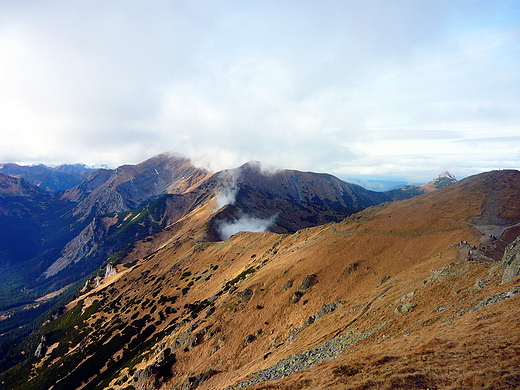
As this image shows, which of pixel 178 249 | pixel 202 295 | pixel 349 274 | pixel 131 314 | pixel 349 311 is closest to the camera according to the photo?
pixel 349 311

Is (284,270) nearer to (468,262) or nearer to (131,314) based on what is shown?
(468,262)

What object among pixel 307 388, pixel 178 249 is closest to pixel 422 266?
pixel 307 388

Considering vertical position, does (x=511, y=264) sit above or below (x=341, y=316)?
above

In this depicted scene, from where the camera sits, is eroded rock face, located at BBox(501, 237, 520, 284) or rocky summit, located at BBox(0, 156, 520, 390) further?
eroded rock face, located at BBox(501, 237, 520, 284)

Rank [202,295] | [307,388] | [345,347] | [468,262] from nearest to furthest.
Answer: [307,388] < [345,347] < [468,262] < [202,295]

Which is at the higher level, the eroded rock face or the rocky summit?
the eroded rock face

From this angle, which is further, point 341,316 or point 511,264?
point 341,316

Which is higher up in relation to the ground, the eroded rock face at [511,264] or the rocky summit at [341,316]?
the eroded rock face at [511,264]

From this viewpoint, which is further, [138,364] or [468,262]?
[138,364]
